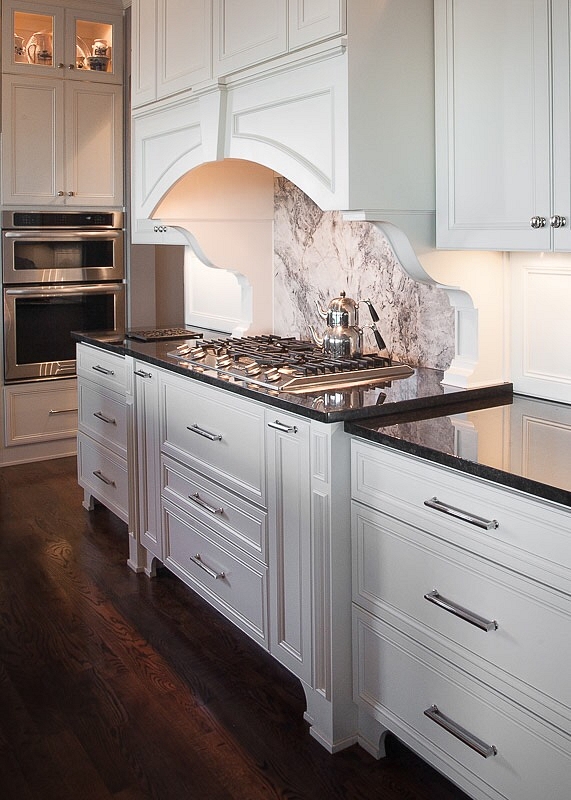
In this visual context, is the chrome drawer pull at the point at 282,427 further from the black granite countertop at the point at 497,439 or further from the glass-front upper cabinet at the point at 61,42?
the glass-front upper cabinet at the point at 61,42

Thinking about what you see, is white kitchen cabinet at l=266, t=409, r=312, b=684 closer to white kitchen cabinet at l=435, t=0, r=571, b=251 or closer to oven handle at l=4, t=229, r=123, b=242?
white kitchen cabinet at l=435, t=0, r=571, b=251

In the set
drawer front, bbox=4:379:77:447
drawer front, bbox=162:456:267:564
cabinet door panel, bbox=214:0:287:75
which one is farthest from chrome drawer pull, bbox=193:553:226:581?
drawer front, bbox=4:379:77:447

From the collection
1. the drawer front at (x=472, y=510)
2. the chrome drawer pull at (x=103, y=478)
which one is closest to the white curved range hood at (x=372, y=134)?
the drawer front at (x=472, y=510)

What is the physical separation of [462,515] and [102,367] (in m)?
2.21

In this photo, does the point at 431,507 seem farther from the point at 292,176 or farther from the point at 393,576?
the point at 292,176

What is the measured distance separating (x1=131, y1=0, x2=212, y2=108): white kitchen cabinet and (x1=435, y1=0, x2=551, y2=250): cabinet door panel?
94cm

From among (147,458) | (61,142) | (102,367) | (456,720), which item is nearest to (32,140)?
(61,142)

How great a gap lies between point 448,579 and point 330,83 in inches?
51.2

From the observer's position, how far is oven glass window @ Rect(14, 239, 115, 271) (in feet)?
15.9

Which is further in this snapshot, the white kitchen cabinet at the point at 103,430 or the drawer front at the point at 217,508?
the white kitchen cabinet at the point at 103,430

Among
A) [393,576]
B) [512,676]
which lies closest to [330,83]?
[393,576]

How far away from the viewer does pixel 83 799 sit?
202 centimetres

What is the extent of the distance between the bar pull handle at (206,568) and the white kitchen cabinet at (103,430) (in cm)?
70

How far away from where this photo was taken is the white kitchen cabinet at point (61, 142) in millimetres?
4777
